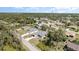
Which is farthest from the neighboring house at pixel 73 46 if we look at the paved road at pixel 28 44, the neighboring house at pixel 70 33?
the paved road at pixel 28 44

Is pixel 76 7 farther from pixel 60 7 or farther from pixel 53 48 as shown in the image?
pixel 53 48

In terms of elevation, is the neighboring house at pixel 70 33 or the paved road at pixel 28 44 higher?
the neighboring house at pixel 70 33

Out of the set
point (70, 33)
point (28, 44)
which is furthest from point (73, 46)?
point (28, 44)

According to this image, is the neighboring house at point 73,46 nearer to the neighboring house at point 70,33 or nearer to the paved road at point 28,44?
the neighboring house at point 70,33

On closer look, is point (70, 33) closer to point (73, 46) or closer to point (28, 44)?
point (73, 46)

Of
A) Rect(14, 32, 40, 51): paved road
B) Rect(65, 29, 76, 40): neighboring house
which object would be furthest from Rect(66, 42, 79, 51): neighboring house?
Rect(14, 32, 40, 51): paved road

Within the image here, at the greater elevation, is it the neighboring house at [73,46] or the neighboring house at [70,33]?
the neighboring house at [70,33]

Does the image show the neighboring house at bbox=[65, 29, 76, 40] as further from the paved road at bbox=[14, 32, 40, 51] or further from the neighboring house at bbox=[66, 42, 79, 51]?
the paved road at bbox=[14, 32, 40, 51]

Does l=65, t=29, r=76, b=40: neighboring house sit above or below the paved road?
above

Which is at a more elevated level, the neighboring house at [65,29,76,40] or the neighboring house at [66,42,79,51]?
the neighboring house at [65,29,76,40]
